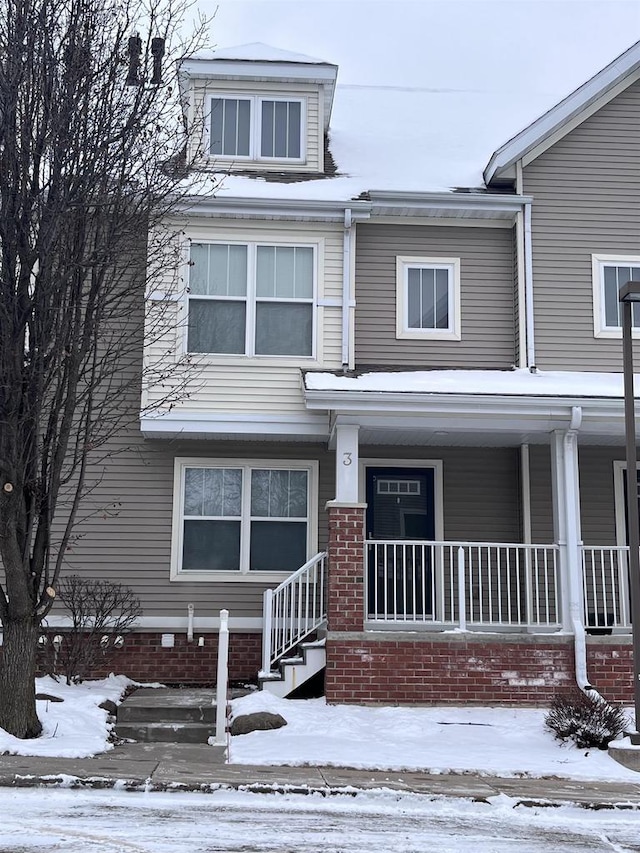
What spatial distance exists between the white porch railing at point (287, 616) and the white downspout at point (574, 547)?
2.92 metres

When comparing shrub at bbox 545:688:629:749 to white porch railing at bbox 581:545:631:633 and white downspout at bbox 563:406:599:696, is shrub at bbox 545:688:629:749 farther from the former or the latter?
white porch railing at bbox 581:545:631:633

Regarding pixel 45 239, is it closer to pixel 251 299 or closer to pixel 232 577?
pixel 251 299

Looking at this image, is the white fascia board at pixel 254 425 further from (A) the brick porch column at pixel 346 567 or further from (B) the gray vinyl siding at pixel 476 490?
(A) the brick porch column at pixel 346 567

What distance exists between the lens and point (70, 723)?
9.20 m

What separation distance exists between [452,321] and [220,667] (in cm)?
617

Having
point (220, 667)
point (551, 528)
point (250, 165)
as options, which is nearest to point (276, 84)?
point (250, 165)

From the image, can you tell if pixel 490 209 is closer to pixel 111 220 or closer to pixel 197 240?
pixel 197 240

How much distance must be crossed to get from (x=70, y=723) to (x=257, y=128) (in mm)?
8932

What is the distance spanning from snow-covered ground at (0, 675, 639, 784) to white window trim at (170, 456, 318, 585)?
6.89ft

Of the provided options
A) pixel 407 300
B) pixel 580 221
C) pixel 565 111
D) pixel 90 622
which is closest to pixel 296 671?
pixel 90 622

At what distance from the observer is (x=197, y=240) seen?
1284cm

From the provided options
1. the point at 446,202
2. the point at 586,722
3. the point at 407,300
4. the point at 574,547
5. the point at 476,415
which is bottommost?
the point at 586,722

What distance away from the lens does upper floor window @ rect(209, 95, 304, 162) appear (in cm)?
1394

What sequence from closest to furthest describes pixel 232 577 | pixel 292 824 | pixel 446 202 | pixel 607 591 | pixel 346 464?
pixel 292 824 < pixel 346 464 < pixel 232 577 < pixel 607 591 < pixel 446 202
